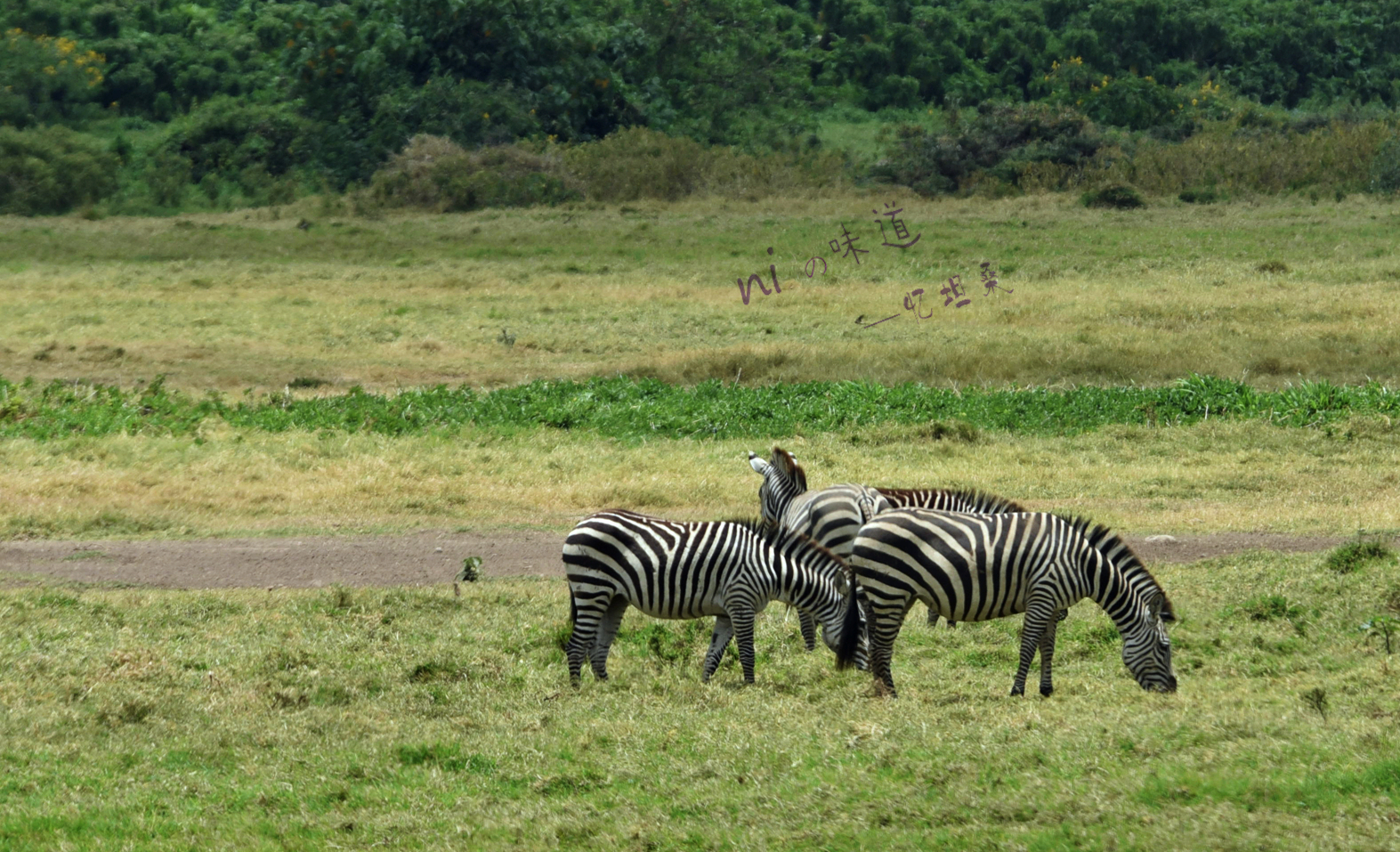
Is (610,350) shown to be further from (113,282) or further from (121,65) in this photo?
(121,65)

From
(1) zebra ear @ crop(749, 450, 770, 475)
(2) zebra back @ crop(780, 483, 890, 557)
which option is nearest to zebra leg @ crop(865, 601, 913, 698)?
(2) zebra back @ crop(780, 483, 890, 557)

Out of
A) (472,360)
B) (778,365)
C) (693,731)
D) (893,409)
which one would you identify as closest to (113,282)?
(472,360)

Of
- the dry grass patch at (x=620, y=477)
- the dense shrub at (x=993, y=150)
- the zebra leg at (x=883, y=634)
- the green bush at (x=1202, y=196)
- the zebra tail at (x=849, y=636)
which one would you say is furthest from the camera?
the dense shrub at (x=993, y=150)

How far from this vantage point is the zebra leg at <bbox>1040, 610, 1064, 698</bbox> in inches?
322

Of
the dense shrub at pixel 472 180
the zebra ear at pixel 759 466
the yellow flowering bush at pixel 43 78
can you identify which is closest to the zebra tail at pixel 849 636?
the zebra ear at pixel 759 466

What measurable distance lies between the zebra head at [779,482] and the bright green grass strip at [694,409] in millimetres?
5943

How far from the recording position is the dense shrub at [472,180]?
3625 cm

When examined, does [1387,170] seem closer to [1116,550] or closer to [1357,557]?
[1357,557]

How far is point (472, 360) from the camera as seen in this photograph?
72.0 ft

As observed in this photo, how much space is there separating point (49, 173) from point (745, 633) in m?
34.2

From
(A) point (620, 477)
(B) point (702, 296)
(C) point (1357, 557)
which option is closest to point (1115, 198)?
(B) point (702, 296)

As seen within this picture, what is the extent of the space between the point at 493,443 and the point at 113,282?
565 inches

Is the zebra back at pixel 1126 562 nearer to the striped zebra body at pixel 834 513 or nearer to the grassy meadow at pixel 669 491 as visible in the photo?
the grassy meadow at pixel 669 491

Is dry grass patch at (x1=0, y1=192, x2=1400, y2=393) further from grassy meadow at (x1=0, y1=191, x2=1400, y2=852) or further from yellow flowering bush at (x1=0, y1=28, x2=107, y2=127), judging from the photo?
yellow flowering bush at (x1=0, y1=28, x2=107, y2=127)
